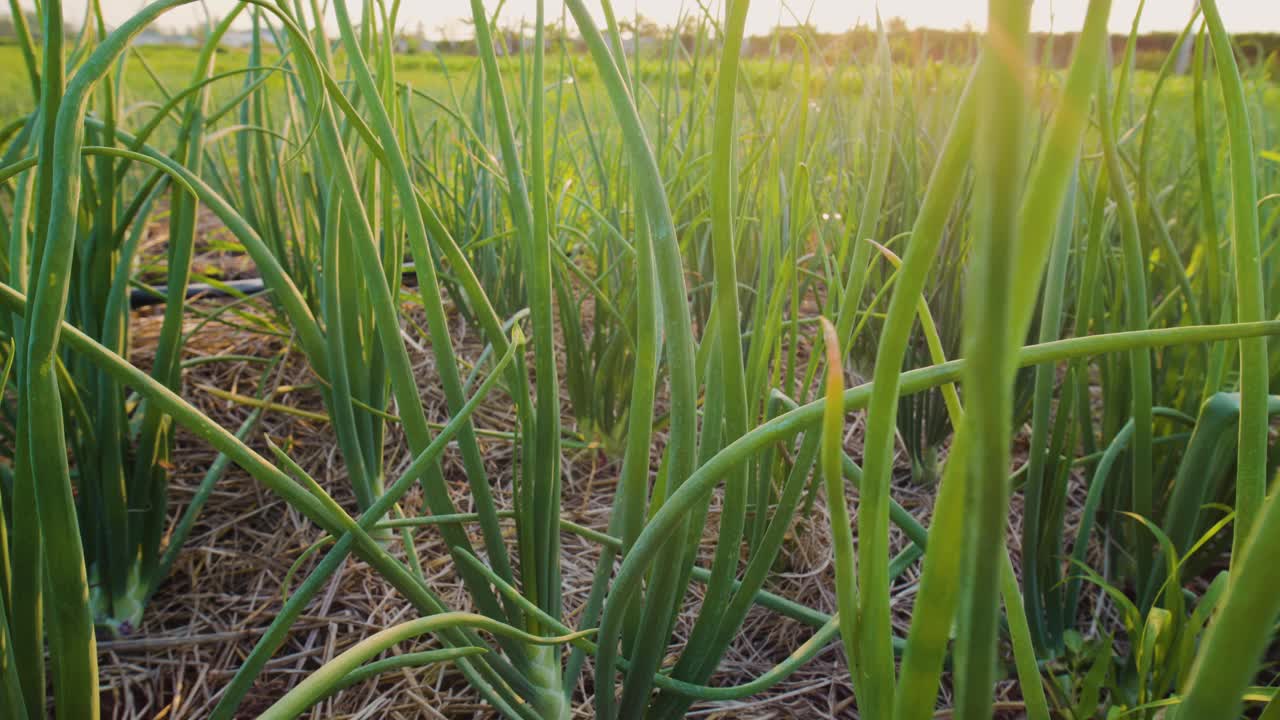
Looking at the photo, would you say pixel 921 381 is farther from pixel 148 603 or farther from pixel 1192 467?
pixel 148 603

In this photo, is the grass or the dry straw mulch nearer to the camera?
the grass

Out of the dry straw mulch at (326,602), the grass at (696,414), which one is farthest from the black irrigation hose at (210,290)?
the grass at (696,414)

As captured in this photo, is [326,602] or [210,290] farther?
[210,290]

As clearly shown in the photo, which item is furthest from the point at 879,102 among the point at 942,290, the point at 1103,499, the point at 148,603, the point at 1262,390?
the point at 148,603

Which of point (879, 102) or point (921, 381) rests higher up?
point (879, 102)

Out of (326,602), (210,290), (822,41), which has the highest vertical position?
(822,41)

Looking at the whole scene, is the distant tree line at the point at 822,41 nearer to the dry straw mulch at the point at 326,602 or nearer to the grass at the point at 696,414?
the grass at the point at 696,414

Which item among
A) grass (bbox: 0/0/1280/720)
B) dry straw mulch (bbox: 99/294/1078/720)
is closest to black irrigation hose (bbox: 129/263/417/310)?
dry straw mulch (bbox: 99/294/1078/720)

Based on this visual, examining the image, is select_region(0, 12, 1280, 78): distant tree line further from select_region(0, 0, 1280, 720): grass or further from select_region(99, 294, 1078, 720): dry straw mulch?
select_region(99, 294, 1078, 720): dry straw mulch

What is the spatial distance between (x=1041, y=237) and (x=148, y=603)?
0.76 metres

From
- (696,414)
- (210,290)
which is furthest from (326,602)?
(210,290)

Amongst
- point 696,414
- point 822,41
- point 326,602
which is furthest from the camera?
point 822,41

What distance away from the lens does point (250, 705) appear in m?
0.55

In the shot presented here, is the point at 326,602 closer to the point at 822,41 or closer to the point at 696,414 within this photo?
the point at 696,414
